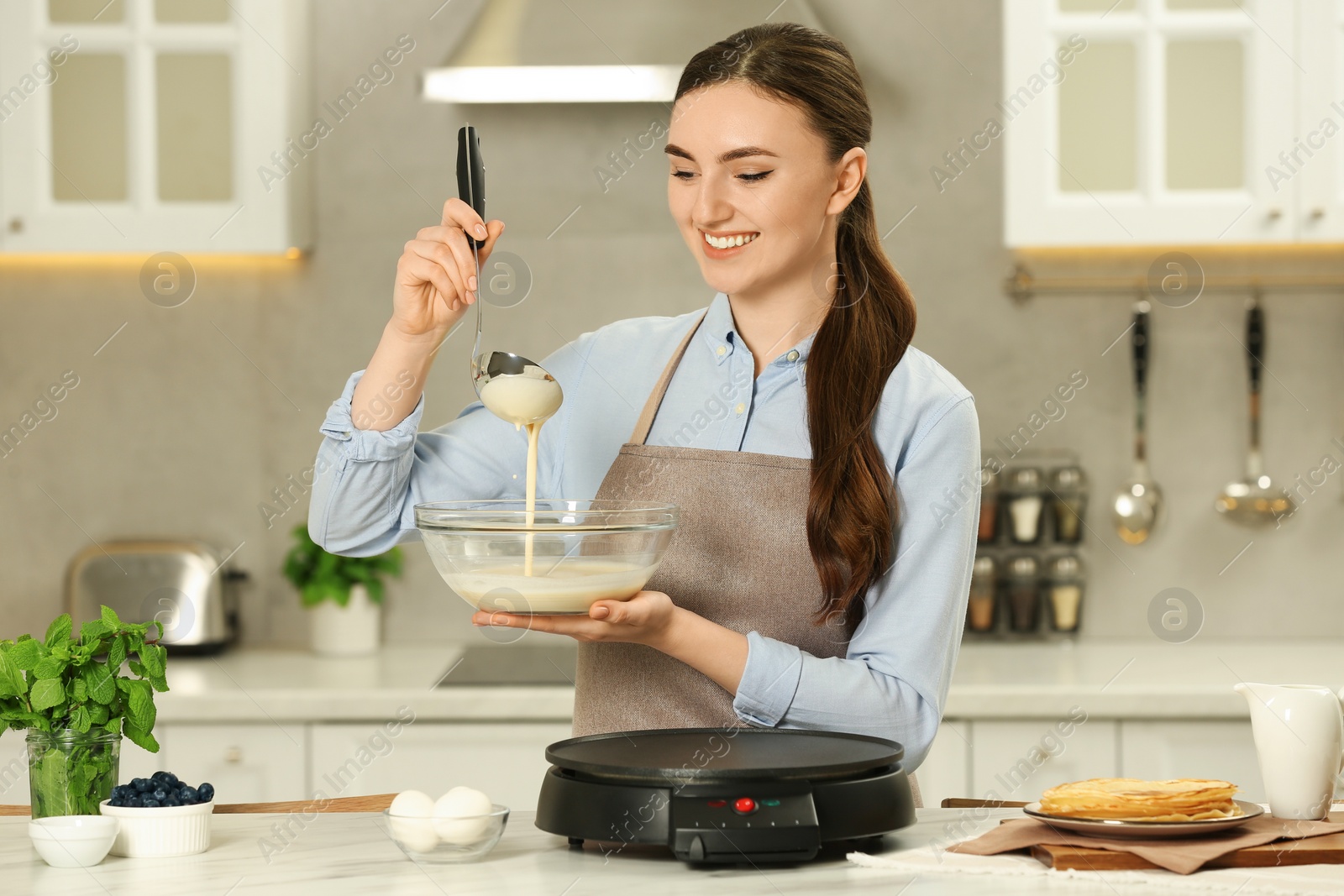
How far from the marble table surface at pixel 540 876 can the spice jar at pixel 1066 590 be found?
1.69 m

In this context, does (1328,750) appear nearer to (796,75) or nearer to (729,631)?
(729,631)

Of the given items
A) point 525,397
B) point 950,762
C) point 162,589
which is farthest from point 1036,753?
point 162,589

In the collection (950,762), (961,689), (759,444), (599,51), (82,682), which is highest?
(599,51)

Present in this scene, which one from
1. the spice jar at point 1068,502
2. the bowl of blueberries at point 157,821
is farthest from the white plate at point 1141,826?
the spice jar at point 1068,502

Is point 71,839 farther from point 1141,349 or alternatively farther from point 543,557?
point 1141,349

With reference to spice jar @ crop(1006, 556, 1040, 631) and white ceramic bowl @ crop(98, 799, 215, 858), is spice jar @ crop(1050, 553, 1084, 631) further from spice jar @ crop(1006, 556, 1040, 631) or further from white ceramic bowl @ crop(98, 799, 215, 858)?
white ceramic bowl @ crop(98, 799, 215, 858)

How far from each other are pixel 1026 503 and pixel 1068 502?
100mm

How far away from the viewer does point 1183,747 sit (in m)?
2.30

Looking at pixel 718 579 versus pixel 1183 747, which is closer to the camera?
pixel 718 579

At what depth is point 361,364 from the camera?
2.90 m

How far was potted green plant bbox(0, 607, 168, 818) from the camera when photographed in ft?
3.78

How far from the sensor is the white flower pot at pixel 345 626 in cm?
274

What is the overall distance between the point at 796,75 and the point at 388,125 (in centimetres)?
168

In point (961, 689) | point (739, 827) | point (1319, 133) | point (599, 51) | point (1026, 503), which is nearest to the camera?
point (739, 827)
